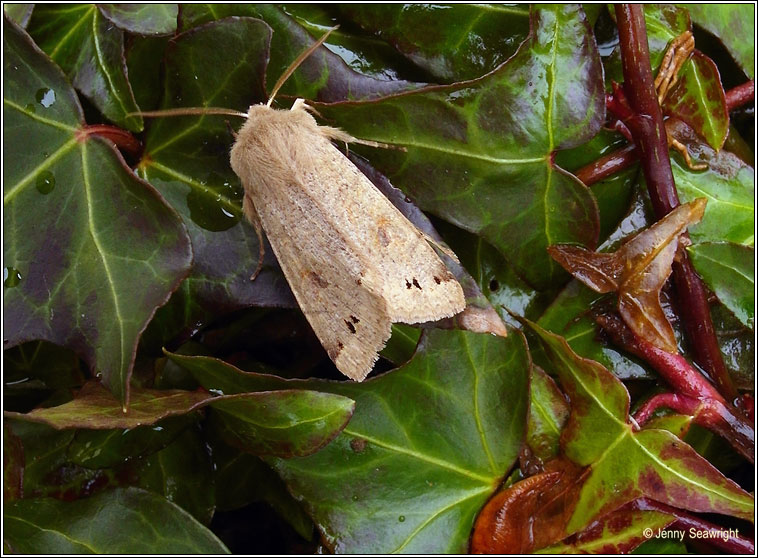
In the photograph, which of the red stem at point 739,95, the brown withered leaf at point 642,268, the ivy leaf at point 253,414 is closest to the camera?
the ivy leaf at point 253,414

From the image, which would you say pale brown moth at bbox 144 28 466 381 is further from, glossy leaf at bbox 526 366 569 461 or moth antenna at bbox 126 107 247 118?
glossy leaf at bbox 526 366 569 461

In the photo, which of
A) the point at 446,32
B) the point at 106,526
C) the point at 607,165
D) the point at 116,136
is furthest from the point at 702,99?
the point at 106,526

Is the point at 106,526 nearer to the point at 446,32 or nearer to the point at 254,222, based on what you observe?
the point at 254,222

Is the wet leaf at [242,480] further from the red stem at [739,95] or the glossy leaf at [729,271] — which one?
the red stem at [739,95]

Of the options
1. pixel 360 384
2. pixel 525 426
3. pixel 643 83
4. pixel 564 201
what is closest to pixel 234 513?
pixel 360 384

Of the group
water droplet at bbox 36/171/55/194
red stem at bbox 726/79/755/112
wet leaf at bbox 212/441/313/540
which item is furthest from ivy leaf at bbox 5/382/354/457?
red stem at bbox 726/79/755/112

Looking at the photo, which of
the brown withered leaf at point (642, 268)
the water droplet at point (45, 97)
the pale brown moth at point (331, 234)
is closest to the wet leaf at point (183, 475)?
the pale brown moth at point (331, 234)

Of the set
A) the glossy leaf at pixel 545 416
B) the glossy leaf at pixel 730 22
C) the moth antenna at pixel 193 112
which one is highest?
the glossy leaf at pixel 730 22
